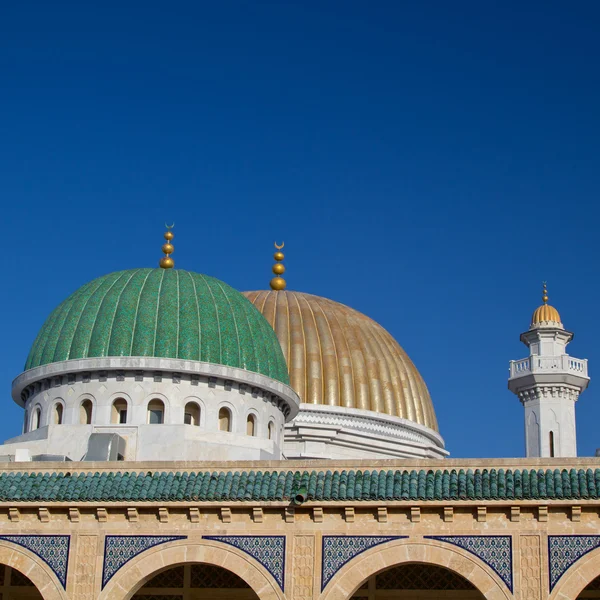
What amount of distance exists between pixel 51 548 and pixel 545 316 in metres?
19.6

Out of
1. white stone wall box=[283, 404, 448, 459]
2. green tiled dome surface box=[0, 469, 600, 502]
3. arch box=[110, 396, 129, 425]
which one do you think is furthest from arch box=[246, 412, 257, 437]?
white stone wall box=[283, 404, 448, 459]

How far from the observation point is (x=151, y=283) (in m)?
26.0

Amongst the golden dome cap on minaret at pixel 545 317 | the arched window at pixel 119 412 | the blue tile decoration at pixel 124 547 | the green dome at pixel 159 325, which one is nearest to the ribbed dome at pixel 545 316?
the golden dome cap on minaret at pixel 545 317

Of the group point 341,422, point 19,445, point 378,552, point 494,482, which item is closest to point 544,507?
point 494,482

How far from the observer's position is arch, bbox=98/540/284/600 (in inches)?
712

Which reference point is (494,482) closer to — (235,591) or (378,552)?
(378,552)

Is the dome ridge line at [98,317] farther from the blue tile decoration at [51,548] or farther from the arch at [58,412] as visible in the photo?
the blue tile decoration at [51,548]

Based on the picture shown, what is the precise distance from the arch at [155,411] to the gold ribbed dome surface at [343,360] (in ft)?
32.0

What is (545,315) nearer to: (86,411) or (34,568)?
(86,411)

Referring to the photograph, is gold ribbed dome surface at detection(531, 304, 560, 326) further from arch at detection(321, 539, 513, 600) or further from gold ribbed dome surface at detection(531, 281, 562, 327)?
arch at detection(321, 539, 513, 600)

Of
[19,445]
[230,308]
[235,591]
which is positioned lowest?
[235,591]

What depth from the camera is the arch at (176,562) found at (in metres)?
18.1

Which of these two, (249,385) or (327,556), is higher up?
(249,385)

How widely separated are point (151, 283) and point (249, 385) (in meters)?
3.17
